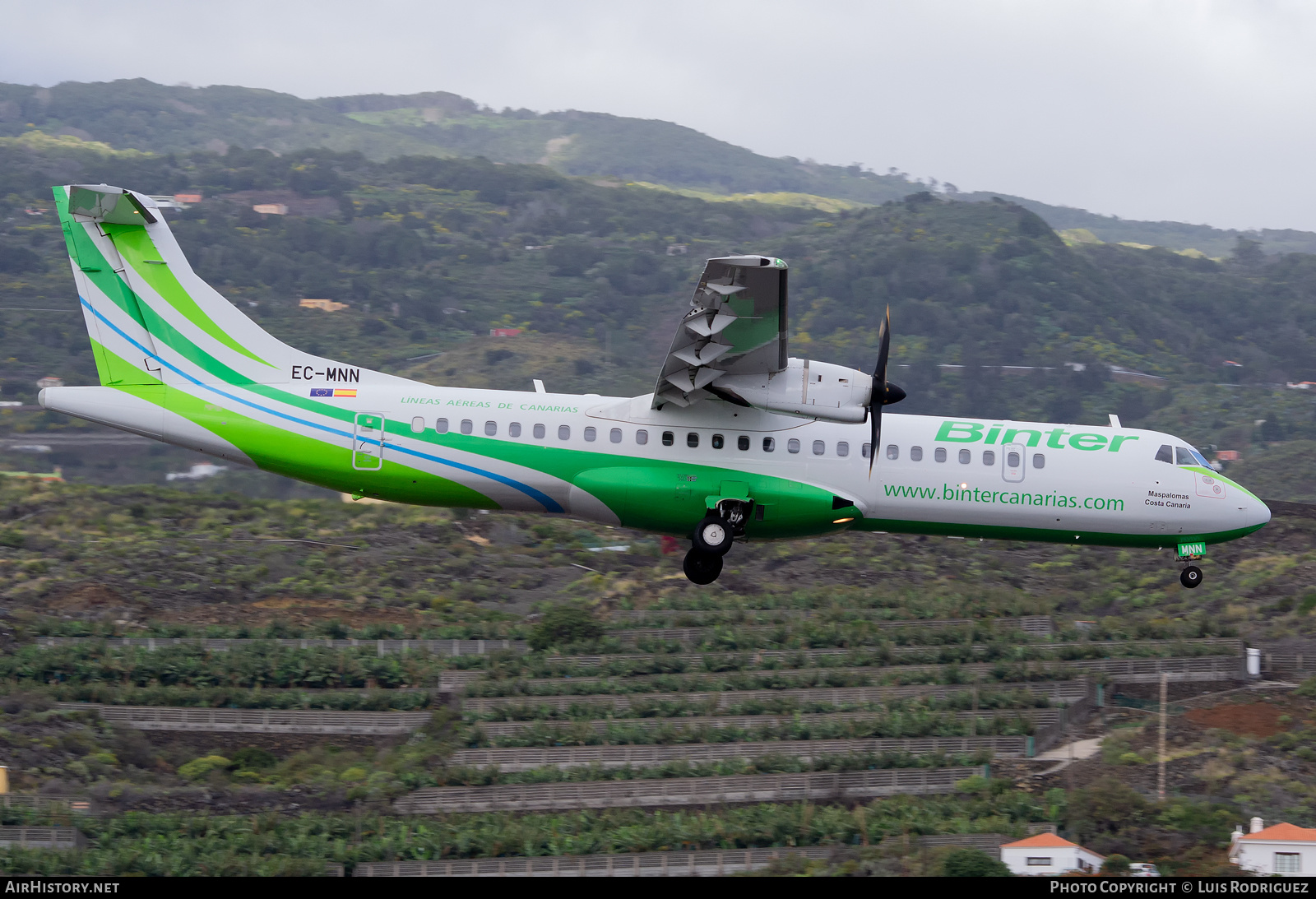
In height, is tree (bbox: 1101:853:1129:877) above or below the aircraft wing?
below

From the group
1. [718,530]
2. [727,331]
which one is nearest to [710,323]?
[727,331]

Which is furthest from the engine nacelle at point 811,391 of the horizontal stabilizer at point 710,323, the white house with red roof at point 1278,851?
the white house with red roof at point 1278,851

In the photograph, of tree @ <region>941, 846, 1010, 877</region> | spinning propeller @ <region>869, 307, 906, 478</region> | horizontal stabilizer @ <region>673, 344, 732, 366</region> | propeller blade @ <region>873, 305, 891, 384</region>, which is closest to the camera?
propeller blade @ <region>873, 305, 891, 384</region>

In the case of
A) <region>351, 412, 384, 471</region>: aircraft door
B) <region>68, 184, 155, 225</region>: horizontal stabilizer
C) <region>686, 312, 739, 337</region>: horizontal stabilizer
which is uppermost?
<region>68, 184, 155, 225</region>: horizontal stabilizer

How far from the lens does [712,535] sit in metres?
25.8

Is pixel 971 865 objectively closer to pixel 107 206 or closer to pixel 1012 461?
pixel 1012 461

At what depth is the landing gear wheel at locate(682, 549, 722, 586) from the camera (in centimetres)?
2594

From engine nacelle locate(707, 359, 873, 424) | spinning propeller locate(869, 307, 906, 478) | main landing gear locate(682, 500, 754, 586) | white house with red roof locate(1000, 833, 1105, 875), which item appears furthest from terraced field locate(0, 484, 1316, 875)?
engine nacelle locate(707, 359, 873, 424)

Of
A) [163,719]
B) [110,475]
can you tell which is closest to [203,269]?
[110,475]

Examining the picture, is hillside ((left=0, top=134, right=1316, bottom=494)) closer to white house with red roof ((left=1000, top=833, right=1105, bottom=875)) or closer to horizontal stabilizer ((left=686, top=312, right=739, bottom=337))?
white house with red roof ((left=1000, top=833, right=1105, bottom=875))

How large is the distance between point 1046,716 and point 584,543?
28.4m

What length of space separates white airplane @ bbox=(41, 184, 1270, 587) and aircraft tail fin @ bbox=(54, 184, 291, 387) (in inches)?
1.4

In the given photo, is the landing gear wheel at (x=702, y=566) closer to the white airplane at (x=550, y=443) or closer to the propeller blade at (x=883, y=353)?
the white airplane at (x=550, y=443)

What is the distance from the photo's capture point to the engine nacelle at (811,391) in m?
24.0
